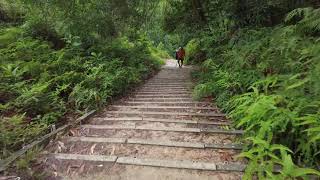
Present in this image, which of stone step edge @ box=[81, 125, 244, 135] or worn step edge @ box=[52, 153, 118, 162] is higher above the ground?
stone step edge @ box=[81, 125, 244, 135]

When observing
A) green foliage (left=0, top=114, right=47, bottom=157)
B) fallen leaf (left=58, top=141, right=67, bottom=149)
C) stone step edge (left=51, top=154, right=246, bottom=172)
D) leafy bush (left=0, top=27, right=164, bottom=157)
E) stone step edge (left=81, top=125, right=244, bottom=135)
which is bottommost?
fallen leaf (left=58, top=141, right=67, bottom=149)

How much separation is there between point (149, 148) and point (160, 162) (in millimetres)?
495

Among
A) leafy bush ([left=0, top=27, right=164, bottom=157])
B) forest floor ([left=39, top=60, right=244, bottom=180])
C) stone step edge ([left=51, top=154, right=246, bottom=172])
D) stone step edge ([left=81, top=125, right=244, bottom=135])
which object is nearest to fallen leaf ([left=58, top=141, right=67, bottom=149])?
forest floor ([left=39, top=60, right=244, bottom=180])

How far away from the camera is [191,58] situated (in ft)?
62.6

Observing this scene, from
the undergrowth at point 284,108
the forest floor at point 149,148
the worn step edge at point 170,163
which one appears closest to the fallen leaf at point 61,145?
the forest floor at point 149,148

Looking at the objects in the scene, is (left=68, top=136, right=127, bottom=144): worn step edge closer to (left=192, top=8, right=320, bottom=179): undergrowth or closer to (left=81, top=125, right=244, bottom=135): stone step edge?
(left=81, top=125, right=244, bottom=135): stone step edge

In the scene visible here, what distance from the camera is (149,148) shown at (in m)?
3.69

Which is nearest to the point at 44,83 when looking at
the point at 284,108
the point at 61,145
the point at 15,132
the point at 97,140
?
the point at 15,132

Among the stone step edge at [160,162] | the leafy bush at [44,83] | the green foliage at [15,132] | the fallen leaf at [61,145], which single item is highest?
the leafy bush at [44,83]

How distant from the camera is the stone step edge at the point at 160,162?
10.0 ft

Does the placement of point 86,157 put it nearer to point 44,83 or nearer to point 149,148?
point 149,148

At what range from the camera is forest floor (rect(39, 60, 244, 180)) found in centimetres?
305

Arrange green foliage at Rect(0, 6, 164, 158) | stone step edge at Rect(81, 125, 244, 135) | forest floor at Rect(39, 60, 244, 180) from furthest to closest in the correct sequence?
green foliage at Rect(0, 6, 164, 158), stone step edge at Rect(81, 125, 244, 135), forest floor at Rect(39, 60, 244, 180)

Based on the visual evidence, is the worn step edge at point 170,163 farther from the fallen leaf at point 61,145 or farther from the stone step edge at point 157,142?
the fallen leaf at point 61,145
